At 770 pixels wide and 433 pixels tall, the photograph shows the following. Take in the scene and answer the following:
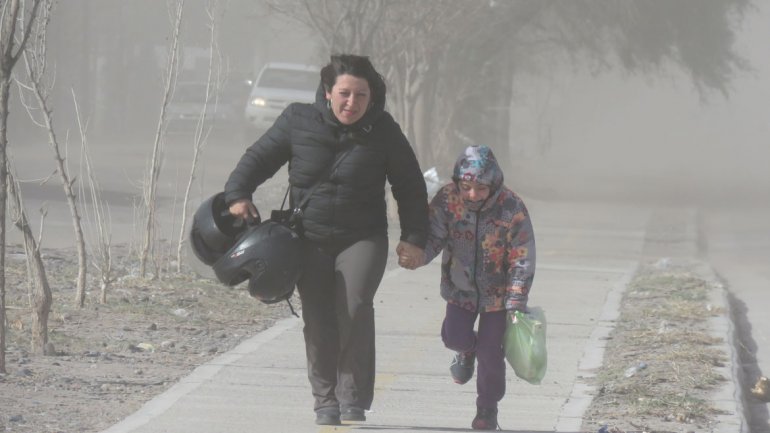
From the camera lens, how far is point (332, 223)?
18.9 ft

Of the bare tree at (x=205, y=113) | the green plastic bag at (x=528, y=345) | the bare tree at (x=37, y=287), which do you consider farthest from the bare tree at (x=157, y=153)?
the green plastic bag at (x=528, y=345)

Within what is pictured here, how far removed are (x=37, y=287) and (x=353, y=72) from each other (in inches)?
113

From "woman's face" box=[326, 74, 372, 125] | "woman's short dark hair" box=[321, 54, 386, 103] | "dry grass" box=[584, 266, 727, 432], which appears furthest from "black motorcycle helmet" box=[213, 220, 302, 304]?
"dry grass" box=[584, 266, 727, 432]

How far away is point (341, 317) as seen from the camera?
5883mm

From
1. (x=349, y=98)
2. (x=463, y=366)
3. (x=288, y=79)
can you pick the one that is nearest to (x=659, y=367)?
(x=463, y=366)

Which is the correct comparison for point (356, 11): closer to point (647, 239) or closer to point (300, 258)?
point (647, 239)

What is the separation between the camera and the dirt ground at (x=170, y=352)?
6.70 m

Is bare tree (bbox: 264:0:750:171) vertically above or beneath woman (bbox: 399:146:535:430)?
above

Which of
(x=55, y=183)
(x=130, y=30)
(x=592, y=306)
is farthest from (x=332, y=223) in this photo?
(x=130, y=30)

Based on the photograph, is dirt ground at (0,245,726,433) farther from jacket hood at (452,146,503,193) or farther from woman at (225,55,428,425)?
jacket hood at (452,146,503,193)

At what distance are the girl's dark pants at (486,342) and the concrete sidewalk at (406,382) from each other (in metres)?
0.27

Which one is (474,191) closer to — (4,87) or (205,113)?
(4,87)

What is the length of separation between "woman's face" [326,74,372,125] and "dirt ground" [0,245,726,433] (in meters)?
1.86

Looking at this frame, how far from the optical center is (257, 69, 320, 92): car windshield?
108 feet
